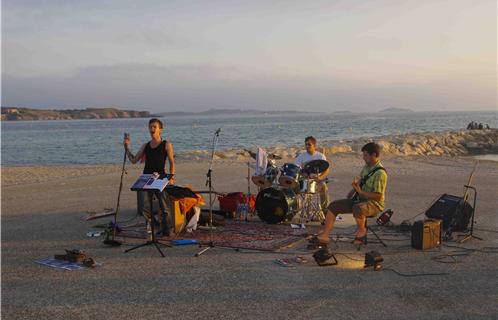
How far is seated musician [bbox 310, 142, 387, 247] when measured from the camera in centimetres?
739

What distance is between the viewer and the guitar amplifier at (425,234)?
7.38 m

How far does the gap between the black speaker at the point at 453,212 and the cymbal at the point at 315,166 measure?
2.09 m

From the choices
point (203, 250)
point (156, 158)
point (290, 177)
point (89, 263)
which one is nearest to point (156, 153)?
point (156, 158)

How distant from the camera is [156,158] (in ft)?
29.3

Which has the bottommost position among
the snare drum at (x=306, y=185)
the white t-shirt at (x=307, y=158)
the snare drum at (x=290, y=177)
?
the snare drum at (x=306, y=185)

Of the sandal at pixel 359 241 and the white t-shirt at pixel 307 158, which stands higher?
the white t-shirt at pixel 307 158

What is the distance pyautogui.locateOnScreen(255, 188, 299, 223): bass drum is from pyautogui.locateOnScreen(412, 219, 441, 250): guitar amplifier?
2467 millimetres

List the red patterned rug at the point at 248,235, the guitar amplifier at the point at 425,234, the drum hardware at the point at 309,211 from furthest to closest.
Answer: the drum hardware at the point at 309,211 → the red patterned rug at the point at 248,235 → the guitar amplifier at the point at 425,234

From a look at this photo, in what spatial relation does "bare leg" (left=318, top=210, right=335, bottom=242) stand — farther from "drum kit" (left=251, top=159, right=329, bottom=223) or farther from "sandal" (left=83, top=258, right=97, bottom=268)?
"sandal" (left=83, top=258, right=97, bottom=268)

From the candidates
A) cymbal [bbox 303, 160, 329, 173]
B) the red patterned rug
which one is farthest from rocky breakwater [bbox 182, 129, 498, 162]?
the red patterned rug

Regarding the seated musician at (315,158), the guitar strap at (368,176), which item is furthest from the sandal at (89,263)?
the seated musician at (315,158)

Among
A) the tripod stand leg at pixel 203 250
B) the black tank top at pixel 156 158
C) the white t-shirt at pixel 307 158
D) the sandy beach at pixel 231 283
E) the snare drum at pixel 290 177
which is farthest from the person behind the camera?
the white t-shirt at pixel 307 158

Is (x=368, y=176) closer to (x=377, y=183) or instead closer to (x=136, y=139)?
(x=377, y=183)

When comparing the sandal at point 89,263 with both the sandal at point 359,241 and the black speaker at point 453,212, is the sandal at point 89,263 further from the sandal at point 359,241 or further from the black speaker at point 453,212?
the black speaker at point 453,212
